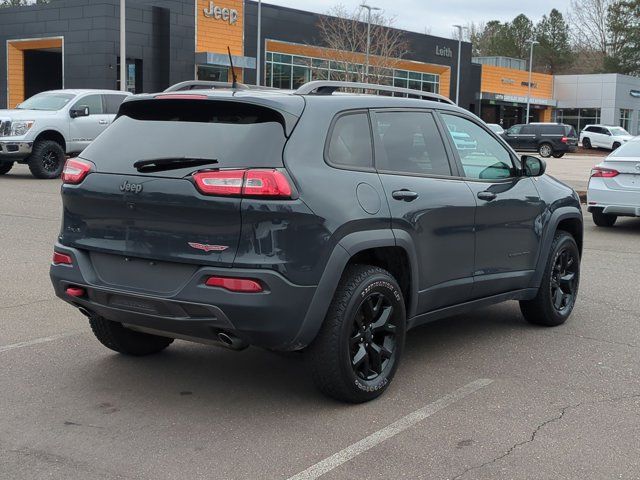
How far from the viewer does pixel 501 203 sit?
5844mm

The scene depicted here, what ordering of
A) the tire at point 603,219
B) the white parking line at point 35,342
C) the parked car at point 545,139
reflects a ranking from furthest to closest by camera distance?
1. the parked car at point 545,139
2. the tire at point 603,219
3. the white parking line at point 35,342

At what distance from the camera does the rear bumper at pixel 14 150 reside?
57.8 ft

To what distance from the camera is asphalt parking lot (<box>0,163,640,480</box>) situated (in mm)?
3906

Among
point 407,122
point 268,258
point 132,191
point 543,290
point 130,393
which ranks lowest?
point 130,393

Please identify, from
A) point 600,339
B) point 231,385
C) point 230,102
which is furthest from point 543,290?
point 230,102

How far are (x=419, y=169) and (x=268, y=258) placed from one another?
1.49 metres

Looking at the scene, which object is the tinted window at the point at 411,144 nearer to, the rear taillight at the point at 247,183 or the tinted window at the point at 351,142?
the tinted window at the point at 351,142

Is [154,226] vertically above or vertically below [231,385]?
above

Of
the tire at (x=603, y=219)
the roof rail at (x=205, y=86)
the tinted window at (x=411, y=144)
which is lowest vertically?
the tire at (x=603, y=219)

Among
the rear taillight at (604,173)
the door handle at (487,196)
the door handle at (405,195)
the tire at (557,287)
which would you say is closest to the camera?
the door handle at (405,195)

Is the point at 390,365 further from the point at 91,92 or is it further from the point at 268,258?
the point at 91,92

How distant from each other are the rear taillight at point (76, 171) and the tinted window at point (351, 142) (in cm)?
141

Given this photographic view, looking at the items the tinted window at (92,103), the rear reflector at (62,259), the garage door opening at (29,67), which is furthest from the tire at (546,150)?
the rear reflector at (62,259)

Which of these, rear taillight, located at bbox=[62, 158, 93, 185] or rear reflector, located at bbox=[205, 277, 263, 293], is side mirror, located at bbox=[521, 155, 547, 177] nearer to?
rear reflector, located at bbox=[205, 277, 263, 293]
